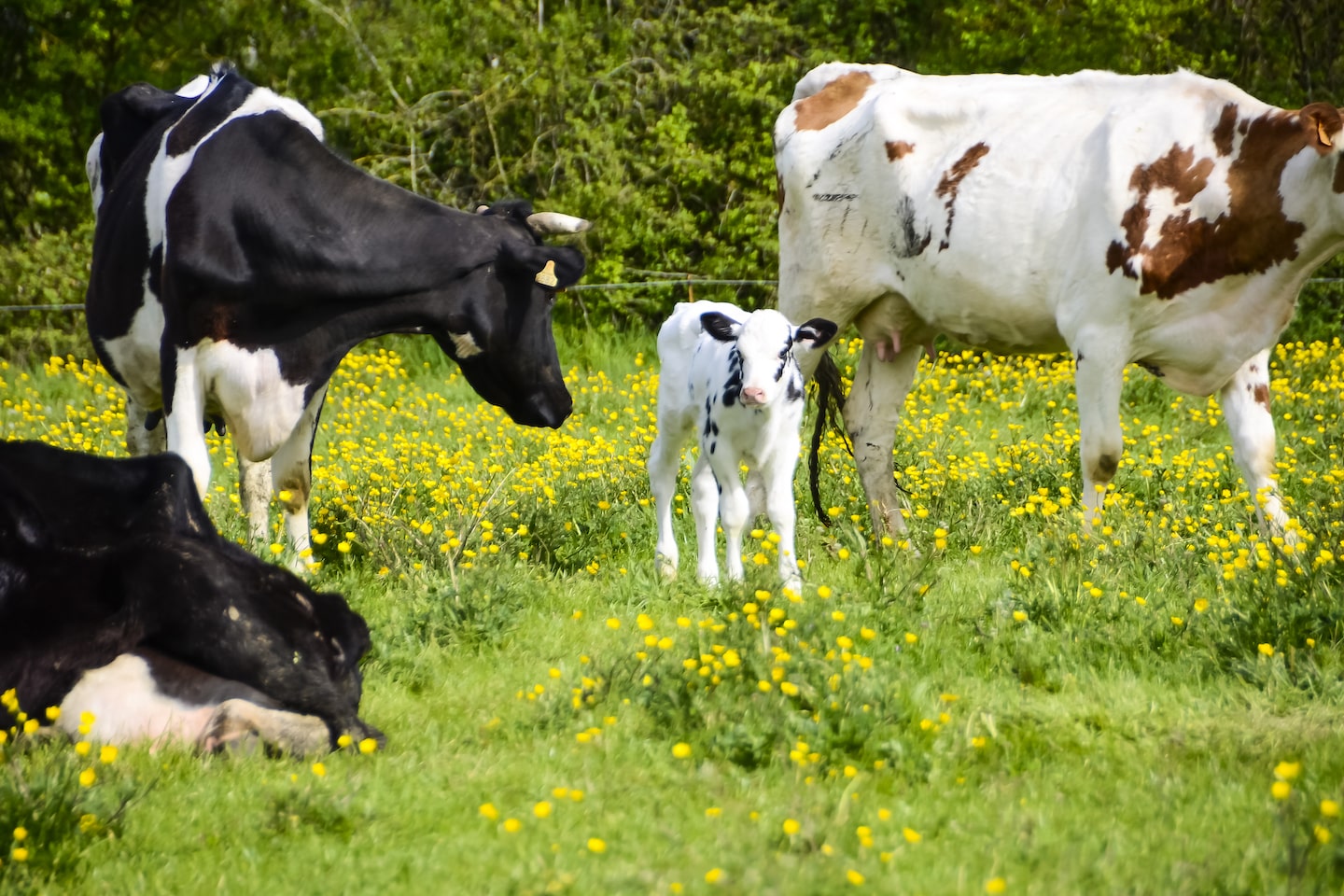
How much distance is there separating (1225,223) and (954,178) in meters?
1.34

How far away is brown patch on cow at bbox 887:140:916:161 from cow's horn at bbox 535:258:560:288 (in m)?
2.12

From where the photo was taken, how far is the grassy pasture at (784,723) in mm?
3662

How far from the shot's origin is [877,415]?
8.26 meters

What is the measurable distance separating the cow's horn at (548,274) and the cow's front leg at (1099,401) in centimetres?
239

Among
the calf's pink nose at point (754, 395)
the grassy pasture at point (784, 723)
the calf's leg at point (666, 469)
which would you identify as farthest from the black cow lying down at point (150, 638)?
the calf's leg at point (666, 469)

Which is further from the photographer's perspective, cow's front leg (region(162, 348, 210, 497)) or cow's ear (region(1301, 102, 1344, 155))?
cow's ear (region(1301, 102, 1344, 155))

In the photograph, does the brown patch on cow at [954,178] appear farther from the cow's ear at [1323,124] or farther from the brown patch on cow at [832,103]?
the cow's ear at [1323,124]

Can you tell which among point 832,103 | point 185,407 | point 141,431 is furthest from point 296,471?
point 832,103

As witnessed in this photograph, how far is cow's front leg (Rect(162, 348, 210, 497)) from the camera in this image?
21.2 feet

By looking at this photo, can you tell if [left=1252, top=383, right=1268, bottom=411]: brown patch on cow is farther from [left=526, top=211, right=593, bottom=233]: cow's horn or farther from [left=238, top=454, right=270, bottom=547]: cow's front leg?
[left=238, top=454, right=270, bottom=547]: cow's front leg

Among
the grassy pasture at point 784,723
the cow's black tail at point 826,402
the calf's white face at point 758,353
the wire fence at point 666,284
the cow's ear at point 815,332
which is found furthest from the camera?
the wire fence at point 666,284

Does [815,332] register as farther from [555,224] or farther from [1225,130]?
[1225,130]

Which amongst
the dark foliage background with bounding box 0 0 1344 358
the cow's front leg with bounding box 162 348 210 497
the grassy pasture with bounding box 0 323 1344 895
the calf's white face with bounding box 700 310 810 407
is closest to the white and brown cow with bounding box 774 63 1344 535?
the grassy pasture with bounding box 0 323 1344 895

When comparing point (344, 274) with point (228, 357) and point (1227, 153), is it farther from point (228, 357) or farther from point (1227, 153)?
point (1227, 153)
